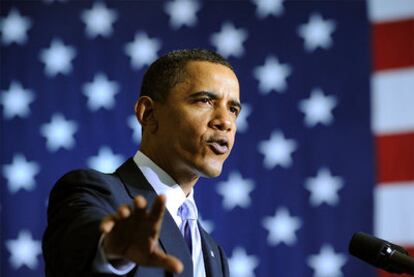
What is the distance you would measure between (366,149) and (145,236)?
2133 millimetres

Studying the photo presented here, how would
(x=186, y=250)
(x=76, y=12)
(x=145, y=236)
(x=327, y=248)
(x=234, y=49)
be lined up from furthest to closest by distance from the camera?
(x=76, y=12) < (x=234, y=49) < (x=327, y=248) < (x=186, y=250) < (x=145, y=236)

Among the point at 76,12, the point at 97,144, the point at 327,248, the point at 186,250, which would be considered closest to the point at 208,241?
the point at 186,250

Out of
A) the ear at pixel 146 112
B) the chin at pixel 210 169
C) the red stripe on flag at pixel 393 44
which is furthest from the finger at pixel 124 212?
the red stripe on flag at pixel 393 44

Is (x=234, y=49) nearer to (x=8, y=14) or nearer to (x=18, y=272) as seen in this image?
(x=8, y=14)

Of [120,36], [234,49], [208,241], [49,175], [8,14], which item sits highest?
[8,14]

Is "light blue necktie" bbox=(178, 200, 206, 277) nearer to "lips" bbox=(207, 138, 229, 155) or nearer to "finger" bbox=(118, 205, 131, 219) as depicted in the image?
"lips" bbox=(207, 138, 229, 155)

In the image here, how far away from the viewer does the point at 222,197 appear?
3.04 m

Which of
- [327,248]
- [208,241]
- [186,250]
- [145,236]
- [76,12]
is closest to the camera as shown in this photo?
[145,236]

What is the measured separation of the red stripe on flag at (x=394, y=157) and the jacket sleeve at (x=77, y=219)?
1714mm

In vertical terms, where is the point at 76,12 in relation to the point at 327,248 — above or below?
above

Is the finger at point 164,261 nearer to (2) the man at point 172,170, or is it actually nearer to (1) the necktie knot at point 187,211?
(2) the man at point 172,170

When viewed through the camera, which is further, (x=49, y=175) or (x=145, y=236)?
(x=49, y=175)

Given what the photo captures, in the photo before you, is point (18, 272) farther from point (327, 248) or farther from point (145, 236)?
point (145, 236)

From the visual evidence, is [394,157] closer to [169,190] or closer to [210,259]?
[210,259]
